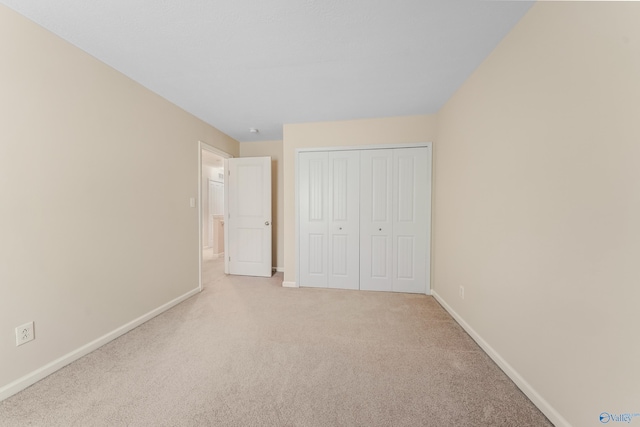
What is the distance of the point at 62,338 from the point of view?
163 centimetres

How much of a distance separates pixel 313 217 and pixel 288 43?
209cm

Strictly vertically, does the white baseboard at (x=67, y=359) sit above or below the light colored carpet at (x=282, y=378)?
above

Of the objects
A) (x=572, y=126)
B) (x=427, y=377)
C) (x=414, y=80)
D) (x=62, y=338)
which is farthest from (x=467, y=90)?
(x=62, y=338)

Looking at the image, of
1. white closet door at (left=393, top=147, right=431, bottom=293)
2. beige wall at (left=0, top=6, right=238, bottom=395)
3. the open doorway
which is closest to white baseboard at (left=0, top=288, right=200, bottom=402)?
beige wall at (left=0, top=6, right=238, bottom=395)

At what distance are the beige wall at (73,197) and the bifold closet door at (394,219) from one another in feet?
8.09

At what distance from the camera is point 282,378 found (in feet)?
4.98

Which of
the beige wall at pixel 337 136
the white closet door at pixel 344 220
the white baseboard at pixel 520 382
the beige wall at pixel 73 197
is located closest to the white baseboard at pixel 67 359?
the beige wall at pixel 73 197

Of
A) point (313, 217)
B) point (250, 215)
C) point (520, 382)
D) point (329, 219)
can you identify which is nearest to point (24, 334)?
point (250, 215)

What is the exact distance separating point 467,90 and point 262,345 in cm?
297

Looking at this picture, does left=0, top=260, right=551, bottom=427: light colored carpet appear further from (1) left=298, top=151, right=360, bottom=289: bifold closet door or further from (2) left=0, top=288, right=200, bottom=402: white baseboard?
(1) left=298, top=151, right=360, bottom=289: bifold closet door

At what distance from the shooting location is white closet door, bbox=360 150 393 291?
10.1 ft

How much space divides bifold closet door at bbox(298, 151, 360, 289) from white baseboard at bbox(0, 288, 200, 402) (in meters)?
1.87

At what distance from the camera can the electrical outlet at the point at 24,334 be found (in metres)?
1.41

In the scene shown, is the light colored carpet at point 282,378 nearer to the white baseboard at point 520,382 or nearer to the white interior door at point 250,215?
the white baseboard at point 520,382
